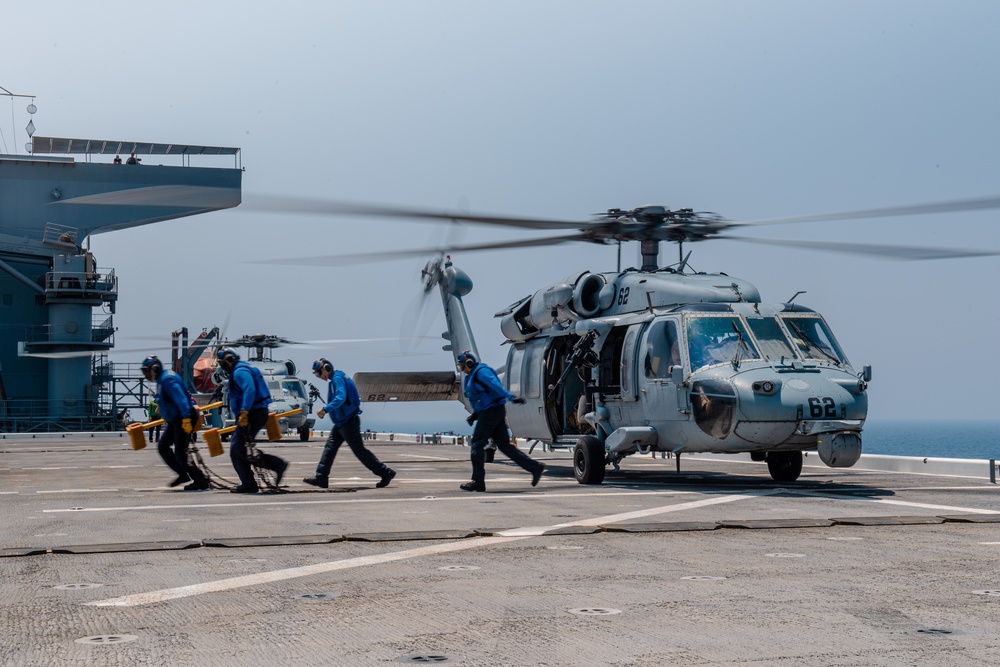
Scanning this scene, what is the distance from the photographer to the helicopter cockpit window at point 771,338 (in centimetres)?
1391

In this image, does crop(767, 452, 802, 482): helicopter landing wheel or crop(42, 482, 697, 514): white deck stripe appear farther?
crop(767, 452, 802, 482): helicopter landing wheel

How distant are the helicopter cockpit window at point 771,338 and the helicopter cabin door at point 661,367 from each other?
98 cm

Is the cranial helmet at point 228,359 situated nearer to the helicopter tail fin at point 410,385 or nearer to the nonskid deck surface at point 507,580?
the nonskid deck surface at point 507,580

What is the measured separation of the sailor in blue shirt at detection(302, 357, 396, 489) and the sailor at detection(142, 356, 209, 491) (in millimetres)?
1504

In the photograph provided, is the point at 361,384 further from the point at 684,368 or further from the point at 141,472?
the point at 684,368

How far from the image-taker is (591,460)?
1491 centimetres

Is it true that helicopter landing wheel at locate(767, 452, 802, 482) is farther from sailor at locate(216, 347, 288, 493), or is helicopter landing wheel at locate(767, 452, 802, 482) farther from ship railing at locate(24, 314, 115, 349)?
ship railing at locate(24, 314, 115, 349)

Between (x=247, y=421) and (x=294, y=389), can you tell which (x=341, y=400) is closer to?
(x=247, y=421)

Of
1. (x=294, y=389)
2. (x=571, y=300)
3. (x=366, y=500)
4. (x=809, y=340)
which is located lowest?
(x=366, y=500)

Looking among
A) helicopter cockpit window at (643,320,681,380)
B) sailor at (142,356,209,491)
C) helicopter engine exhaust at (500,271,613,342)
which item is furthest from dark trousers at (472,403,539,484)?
sailor at (142,356,209,491)

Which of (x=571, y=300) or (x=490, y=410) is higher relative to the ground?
(x=571, y=300)

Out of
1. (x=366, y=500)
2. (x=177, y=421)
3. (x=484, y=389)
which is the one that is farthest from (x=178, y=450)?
(x=484, y=389)

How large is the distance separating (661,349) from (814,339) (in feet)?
6.46

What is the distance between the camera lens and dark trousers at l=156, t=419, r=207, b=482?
14.7 metres
